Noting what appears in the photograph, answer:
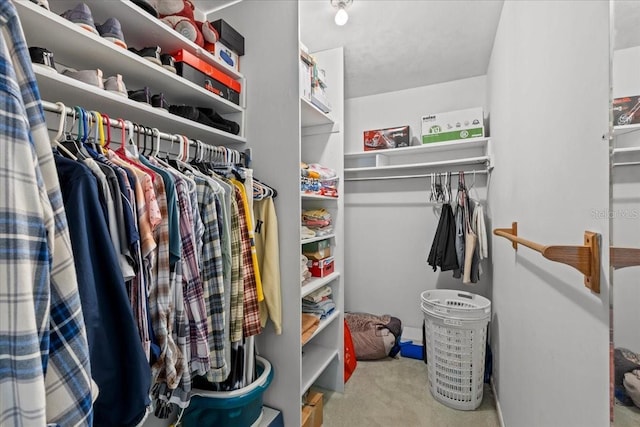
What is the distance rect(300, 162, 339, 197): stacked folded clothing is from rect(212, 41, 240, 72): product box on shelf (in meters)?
0.62

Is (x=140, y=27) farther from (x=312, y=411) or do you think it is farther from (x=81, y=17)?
(x=312, y=411)

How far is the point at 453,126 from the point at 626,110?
6.40ft

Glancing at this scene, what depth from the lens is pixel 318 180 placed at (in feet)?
6.06

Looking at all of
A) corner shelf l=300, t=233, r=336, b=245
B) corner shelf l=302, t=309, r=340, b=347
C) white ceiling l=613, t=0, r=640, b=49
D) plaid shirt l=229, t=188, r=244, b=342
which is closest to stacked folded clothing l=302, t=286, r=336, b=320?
corner shelf l=302, t=309, r=340, b=347

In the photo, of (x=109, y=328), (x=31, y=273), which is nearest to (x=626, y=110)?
(x=31, y=273)

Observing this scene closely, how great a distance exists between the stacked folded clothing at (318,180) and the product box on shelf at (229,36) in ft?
2.23

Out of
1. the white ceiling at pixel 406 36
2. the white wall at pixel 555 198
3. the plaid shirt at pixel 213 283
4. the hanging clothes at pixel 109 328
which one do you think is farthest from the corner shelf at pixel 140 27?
the white wall at pixel 555 198

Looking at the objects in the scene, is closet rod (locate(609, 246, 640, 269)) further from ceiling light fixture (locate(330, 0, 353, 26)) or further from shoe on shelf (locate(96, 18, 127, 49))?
ceiling light fixture (locate(330, 0, 353, 26))

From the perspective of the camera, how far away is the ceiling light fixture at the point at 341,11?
1.66 meters

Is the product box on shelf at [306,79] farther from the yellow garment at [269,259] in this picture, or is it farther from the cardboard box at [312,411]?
the cardboard box at [312,411]

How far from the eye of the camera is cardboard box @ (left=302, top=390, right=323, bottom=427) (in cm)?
159

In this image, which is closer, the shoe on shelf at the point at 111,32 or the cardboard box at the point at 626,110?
the cardboard box at the point at 626,110

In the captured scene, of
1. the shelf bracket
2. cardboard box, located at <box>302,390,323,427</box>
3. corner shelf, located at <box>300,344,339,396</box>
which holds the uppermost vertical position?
the shelf bracket

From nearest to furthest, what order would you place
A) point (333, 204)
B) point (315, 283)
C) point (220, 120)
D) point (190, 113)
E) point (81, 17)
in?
1. point (81, 17)
2. point (190, 113)
3. point (220, 120)
4. point (315, 283)
5. point (333, 204)
